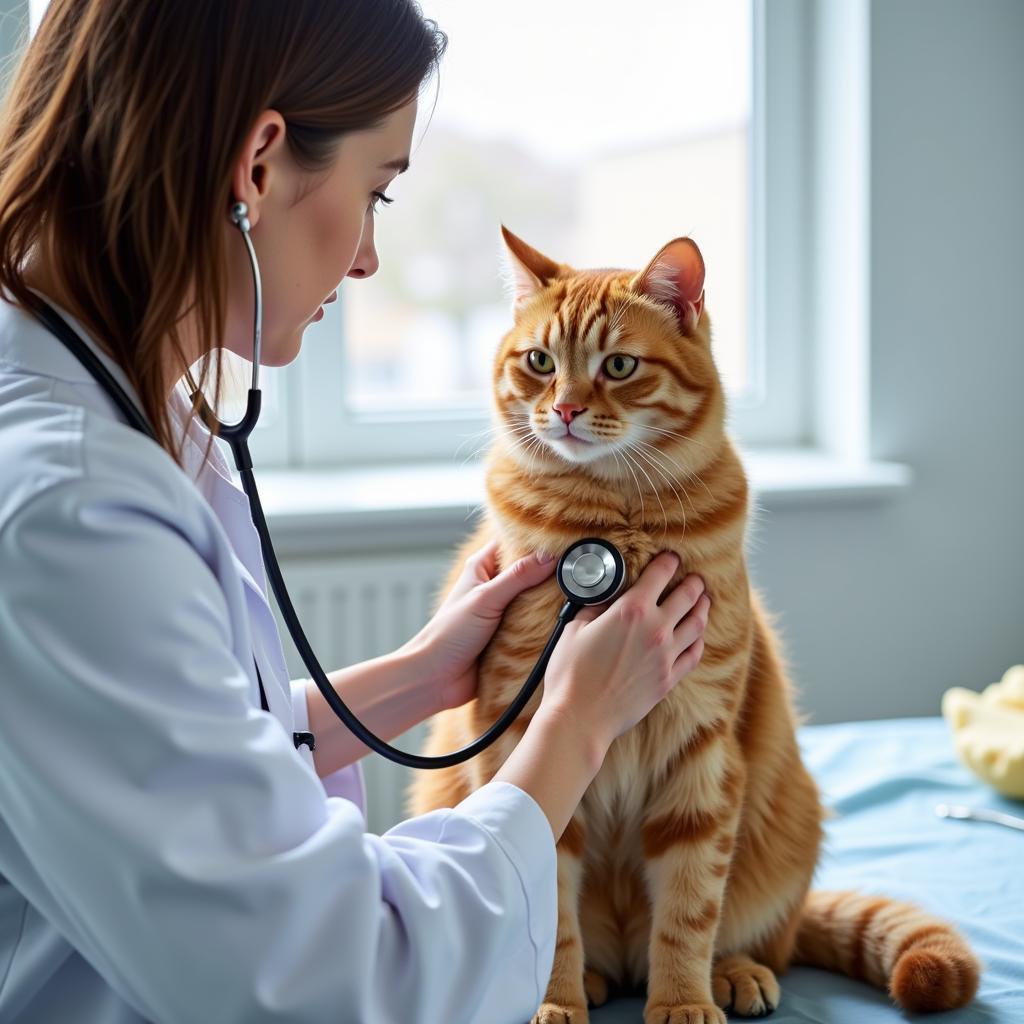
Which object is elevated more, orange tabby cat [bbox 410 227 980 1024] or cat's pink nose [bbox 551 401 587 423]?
cat's pink nose [bbox 551 401 587 423]

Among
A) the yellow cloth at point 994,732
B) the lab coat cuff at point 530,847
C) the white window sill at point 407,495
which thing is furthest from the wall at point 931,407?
the lab coat cuff at point 530,847

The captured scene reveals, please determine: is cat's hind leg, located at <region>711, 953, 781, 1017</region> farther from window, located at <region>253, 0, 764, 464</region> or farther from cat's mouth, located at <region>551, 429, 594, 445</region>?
window, located at <region>253, 0, 764, 464</region>

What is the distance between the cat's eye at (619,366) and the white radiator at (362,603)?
996 millimetres

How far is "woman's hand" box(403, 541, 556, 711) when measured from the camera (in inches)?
46.0

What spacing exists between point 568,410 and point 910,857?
74cm

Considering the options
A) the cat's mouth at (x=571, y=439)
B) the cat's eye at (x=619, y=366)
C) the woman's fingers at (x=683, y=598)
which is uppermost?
the cat's eye at (x=619, y=366)

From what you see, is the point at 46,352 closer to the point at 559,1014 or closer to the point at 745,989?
the point at 559,1014

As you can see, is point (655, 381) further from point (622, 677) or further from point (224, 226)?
point (224, 226)

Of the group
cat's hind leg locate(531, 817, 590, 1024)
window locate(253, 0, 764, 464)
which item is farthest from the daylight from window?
cat's hind leg locate(531, 817, 590, 1024)

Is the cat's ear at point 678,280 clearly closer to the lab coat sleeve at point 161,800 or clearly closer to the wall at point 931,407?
the lab coat sleeve at point 161,800

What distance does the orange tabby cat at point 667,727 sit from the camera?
112cm

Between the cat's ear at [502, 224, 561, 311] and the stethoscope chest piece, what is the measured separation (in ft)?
1.15

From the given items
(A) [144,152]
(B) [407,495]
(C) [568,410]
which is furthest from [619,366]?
(B) [407,495]

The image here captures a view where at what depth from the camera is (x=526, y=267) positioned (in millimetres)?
1310
